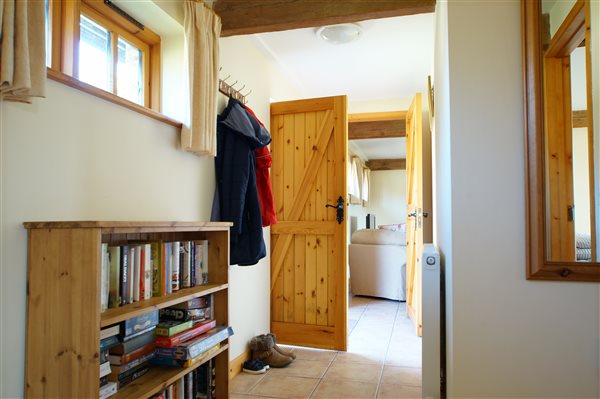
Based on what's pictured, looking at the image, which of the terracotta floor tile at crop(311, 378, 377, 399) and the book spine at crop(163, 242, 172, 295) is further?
the terracotta floor tile at crop(311, 378, 377, 399)

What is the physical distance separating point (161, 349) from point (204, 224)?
0.56 m

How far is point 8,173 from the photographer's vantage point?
1209mm

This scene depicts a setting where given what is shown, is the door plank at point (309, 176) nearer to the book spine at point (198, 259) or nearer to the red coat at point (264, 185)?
the red coat at point (264, 185)

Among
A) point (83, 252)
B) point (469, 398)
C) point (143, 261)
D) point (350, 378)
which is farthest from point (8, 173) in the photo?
point (350, 378)

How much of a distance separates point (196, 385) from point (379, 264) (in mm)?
3436

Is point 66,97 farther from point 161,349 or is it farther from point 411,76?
point 411,76

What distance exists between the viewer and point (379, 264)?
16.3ft

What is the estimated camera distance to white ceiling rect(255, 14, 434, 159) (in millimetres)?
2904

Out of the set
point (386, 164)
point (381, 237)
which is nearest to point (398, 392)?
point (381, 237)

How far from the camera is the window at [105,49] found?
1555 mm

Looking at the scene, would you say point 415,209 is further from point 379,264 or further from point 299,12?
point 299,12

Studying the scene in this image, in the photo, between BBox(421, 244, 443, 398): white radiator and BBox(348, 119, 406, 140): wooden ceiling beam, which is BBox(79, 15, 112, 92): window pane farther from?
BBox(348, 119, 406, 140): wooden ceiling beam

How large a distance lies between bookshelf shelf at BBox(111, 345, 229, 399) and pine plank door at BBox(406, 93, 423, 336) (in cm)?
226

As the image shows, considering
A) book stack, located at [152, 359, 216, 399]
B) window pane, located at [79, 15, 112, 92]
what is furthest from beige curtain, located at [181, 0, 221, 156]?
book stack, located at [152, 359, 216, 399]
